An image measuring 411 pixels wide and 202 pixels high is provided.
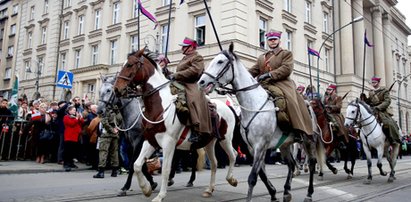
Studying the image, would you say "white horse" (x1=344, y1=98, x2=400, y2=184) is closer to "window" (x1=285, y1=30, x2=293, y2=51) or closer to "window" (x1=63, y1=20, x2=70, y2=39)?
"window" (x1=285, y1=30, x2=293, y2=51)

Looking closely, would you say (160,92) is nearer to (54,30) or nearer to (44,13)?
(54,30)

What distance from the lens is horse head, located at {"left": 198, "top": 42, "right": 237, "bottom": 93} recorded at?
5.52 meters

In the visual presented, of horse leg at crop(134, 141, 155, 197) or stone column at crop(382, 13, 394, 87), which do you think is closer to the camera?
horse leg at crop(134, 141, 155, 197)

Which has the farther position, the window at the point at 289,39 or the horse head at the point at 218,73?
the window at the point at 289,39

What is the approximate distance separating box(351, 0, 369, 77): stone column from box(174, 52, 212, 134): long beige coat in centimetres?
3715

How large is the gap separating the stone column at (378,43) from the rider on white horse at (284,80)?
4073 cm

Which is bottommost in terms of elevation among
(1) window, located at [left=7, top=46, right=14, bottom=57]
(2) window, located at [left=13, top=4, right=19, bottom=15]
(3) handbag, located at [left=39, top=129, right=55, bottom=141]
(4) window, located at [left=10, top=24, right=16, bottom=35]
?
(3) handbag, located at [left=39, top=129, right=55, bottom=141]

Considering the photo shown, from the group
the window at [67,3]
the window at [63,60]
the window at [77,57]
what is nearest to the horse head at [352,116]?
the window at [77,57]

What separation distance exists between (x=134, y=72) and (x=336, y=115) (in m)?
7.59

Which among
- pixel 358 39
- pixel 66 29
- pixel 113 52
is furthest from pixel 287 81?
pixel 358 39

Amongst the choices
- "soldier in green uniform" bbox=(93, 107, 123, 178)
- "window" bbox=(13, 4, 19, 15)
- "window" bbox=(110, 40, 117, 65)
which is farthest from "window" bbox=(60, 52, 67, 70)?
"soldier in green uniform" bbox=(93, 107, 123, 178)

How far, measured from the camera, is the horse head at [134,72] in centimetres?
585

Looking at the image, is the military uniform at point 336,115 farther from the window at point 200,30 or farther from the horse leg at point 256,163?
the window at point 200,30

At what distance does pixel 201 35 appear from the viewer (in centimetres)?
2534
